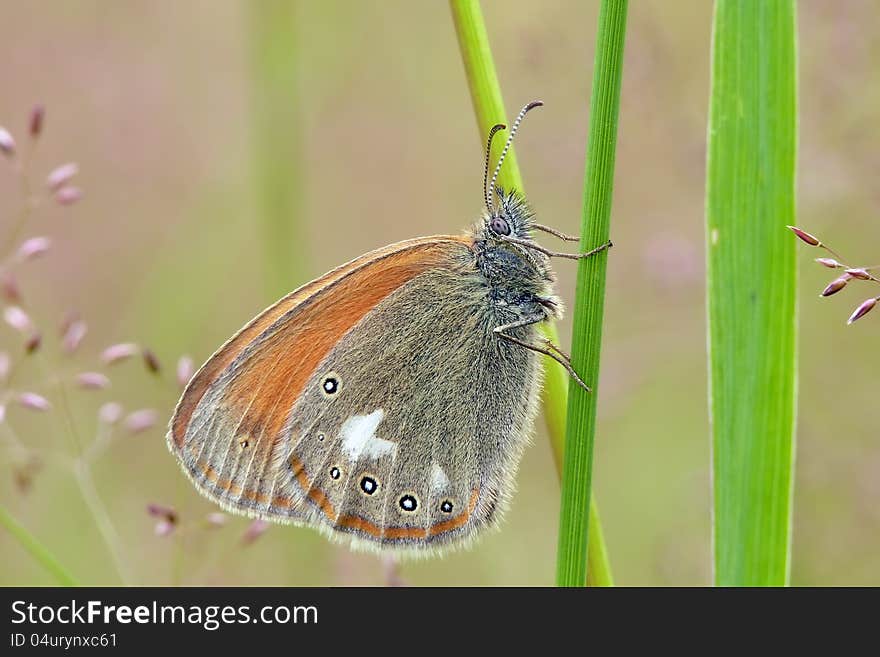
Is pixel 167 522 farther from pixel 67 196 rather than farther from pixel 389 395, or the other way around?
pixel 67 196

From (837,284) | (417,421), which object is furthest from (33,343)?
(837,284)

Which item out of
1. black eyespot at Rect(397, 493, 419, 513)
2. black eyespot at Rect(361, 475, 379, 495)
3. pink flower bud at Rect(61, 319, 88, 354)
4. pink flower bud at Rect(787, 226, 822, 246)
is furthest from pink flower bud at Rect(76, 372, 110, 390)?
pink flower bud at Rect(787, 226, 822, 246)

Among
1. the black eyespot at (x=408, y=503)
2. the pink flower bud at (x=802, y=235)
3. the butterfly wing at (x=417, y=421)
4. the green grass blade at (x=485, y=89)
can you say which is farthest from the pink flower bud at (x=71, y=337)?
the pink flower bud at (x=802, y=235)

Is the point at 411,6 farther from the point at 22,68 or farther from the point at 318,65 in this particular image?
the point at 22,68

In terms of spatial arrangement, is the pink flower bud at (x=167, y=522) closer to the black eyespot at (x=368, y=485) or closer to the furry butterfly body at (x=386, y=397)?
the furry butterfly body at (x=386, y=397)
